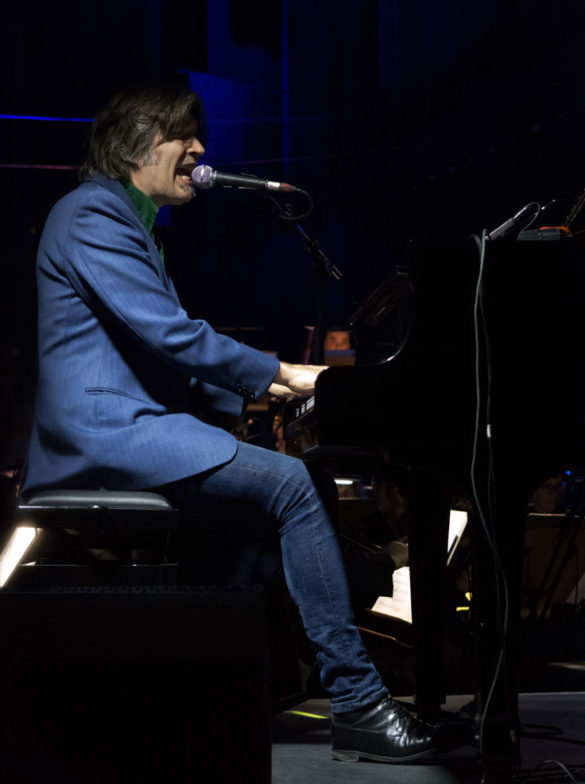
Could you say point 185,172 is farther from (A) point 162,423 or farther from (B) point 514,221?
(B) point 514,221

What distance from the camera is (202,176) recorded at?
7.90ft

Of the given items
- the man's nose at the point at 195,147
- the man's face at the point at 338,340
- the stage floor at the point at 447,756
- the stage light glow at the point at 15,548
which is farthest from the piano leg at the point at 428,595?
the man's face at the point at 338,340

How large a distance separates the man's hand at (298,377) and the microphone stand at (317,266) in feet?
2.03

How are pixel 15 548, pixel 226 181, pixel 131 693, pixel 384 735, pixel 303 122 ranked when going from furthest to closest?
pixel 303 122 → pixel 15 548 → pixel 226 181 → pixel 384 735 → pixel 131 693

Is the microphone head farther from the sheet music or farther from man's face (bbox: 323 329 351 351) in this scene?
man's face (bbox: 323 329 351 351)

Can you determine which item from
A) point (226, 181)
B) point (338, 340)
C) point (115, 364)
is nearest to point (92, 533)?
point (115, 364)

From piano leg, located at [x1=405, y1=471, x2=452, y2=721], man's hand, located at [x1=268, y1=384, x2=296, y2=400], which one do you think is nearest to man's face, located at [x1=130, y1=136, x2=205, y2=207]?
man's hand, located at [x1=268, y1=384, x2=296, y2=400]

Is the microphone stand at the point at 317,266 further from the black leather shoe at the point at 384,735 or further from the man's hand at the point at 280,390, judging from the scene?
the black leather shoe at the point at 384,735

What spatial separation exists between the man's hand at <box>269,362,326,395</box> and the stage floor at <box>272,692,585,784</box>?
0.83 meters

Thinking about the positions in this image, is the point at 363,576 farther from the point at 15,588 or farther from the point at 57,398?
the point at 15,588

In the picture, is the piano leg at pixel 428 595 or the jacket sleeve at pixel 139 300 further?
the piano leg at pixel 428 595

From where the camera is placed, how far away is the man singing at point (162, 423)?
1940mm

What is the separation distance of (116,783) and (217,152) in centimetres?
1027

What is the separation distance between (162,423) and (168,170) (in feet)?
2.41
